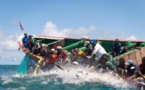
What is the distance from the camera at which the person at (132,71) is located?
619 inches

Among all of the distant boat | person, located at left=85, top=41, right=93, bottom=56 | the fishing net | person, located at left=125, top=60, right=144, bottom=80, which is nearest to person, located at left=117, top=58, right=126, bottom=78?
person, located at left=125, top=60, right=144, bottom=80

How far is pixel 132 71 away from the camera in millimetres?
16000

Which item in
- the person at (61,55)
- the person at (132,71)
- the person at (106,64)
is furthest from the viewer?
→ the person at (61,55)

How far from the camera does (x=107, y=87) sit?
1563cm

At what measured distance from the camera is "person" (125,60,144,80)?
15714 millimetres

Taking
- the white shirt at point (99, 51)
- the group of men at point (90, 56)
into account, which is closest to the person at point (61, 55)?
the group of men at point (90, 56)

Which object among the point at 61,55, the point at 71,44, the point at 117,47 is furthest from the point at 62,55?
the point at 71,44

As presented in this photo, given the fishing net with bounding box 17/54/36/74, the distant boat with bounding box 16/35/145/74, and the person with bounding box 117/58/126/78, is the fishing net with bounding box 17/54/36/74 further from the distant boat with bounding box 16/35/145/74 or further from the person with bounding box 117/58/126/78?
the person with bounding box 117/58/126/78

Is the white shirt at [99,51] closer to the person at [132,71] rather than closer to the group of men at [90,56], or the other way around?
the group of men at [90,56]

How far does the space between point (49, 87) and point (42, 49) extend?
802cm

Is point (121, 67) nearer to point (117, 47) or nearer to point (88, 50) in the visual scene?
point (117, 47)

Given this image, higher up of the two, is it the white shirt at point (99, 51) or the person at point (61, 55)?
the white shirt at point (99, 51)

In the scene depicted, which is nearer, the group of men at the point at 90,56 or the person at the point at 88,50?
the group of men at the point at 90,56

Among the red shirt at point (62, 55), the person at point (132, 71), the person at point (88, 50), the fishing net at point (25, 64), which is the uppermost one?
the person at point (88, 50)
